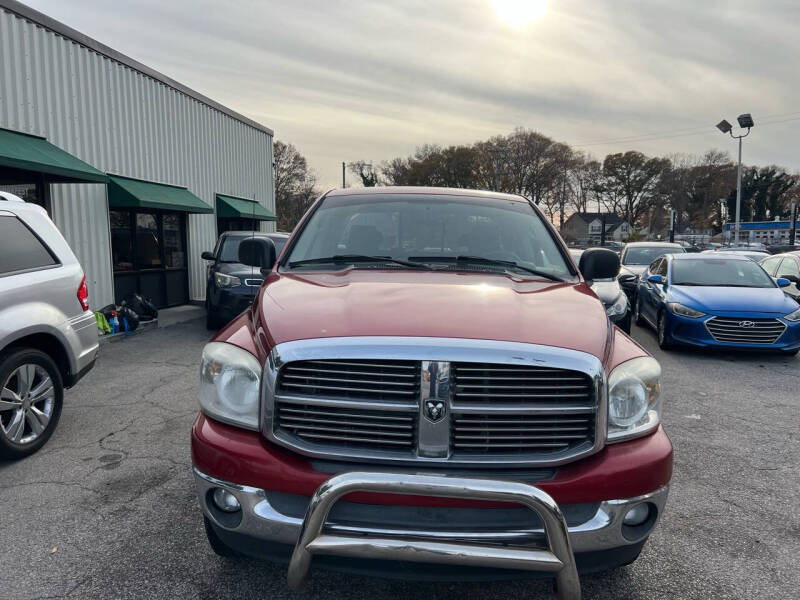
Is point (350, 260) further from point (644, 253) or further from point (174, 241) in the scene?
point (644, 253)

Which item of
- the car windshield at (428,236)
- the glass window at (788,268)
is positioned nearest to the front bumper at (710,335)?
the glass window at (788,268)

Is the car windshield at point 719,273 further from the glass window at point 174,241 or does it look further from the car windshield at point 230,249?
the glass window at point 174,241

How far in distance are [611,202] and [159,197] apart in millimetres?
72281

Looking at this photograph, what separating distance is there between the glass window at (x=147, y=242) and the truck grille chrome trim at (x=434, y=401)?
11714mm

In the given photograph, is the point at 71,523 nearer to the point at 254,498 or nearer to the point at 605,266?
the point at 254,498

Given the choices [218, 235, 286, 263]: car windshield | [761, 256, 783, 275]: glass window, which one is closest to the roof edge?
[218, 235, 286, 263]: car windshield

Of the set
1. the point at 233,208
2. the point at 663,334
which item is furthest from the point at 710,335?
the point at 233,208

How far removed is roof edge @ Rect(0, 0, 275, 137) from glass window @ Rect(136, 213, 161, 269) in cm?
319

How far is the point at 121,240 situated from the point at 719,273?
37.8 feet

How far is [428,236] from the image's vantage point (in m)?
3.35

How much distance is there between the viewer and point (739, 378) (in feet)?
22.5

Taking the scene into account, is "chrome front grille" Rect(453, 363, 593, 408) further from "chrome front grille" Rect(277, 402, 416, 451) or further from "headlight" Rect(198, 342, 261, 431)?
"headlight" Rect(198, 342, 261, 431)

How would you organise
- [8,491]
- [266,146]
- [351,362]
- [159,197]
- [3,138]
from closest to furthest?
[351,362]
[8,491]
[3,138]
[159,197]
[266,146]

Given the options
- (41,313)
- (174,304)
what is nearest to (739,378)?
(41,313)
